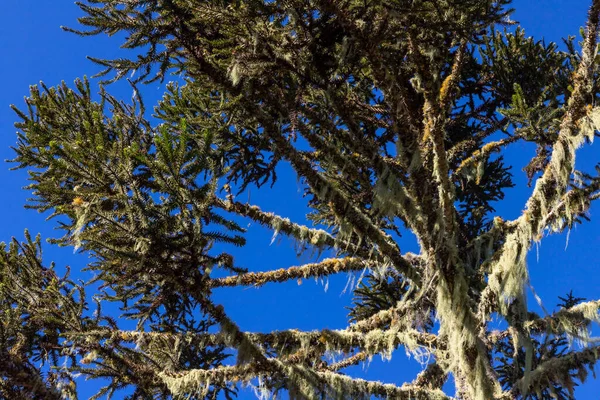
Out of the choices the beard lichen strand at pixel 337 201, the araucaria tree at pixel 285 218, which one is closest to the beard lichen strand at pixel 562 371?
the araucaria tree at pixel 285 218

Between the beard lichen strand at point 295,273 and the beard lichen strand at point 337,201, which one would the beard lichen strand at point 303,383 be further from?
the beard lichen strand at point 295,273

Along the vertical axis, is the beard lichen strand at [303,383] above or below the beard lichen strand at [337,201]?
below

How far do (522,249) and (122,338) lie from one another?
4488 mm

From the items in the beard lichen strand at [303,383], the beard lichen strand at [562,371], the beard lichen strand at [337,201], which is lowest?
the beard lichen strand at [303,383]

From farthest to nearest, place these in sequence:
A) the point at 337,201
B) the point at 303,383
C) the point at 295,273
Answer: the point at 295,273 → the point at 337,201 → the point at 303,383

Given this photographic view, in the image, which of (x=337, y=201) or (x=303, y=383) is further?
(x=337, y=201)

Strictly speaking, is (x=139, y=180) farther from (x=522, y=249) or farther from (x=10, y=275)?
(x=522, y=249)

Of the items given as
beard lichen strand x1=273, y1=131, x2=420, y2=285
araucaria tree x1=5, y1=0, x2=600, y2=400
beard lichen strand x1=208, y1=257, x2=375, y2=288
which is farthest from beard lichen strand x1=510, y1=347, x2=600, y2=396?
beard lichen strand x1=208, y1=257, x2=375, y2=288

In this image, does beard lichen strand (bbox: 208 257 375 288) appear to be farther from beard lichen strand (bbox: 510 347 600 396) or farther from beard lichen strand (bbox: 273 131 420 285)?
beard lichen strand (bbox: 510 347 600 396)

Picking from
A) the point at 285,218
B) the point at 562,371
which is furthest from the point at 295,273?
the point at 562,371

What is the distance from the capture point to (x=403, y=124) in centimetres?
671

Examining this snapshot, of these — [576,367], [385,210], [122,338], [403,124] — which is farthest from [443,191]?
[122,338]

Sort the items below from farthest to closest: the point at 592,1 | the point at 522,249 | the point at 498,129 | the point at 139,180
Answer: the point at 498,129 < the point at 139,180 < the point at 522,249 < the point at 592,1

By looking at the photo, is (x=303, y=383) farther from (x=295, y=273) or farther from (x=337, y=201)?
(x=295, y=273)
